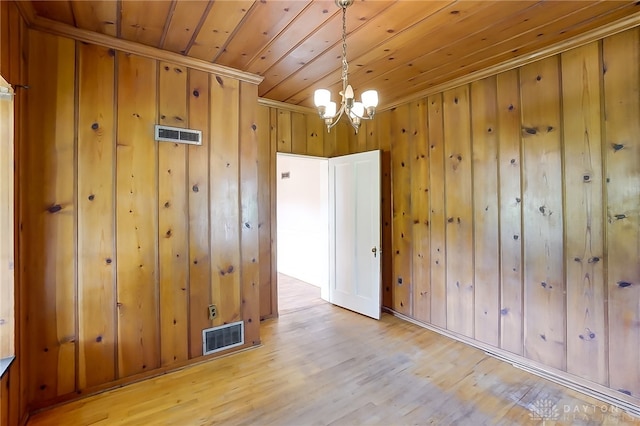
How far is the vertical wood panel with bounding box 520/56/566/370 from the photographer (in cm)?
245

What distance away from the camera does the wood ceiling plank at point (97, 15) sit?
188 cm

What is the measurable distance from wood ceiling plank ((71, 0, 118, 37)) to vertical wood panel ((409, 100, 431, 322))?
2984mm

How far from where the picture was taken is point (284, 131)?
13.0 feet

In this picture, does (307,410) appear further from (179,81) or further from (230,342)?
(179,81)

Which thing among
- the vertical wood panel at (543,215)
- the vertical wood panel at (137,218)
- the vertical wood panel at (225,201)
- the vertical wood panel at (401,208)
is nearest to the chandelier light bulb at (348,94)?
the vertical wood panel at (225,201)

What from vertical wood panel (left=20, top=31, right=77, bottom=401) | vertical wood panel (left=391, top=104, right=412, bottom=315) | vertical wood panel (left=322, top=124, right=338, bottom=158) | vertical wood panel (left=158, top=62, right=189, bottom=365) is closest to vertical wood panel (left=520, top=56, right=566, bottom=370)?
vertical wood panel (left=391, top=104, right=412, bottom=315)

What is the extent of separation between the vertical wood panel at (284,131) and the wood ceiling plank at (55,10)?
7.31ft

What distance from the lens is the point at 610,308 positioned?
220 cm

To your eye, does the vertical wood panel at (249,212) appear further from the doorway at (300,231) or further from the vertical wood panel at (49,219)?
the doorway at (300,231)

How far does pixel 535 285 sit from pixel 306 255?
3.89 metres

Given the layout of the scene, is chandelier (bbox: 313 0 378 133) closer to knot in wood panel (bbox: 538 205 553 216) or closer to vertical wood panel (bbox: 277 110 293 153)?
knot in wood panel (bbox: 538 205 553 216)

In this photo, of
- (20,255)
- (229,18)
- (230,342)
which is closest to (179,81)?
(229,18)

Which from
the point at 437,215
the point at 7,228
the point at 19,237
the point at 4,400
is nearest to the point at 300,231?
the point at 437,215

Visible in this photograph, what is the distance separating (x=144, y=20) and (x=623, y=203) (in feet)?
12.1
